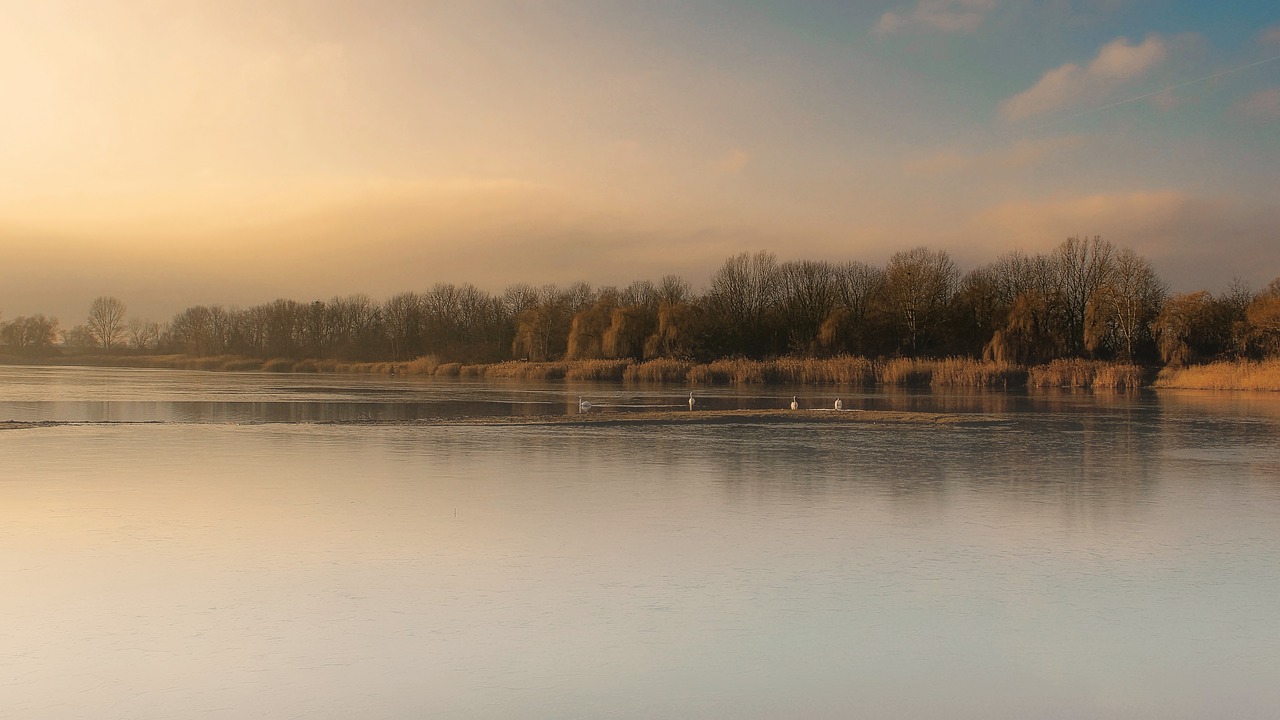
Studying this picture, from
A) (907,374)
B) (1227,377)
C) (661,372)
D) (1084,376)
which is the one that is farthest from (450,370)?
(1227,377)

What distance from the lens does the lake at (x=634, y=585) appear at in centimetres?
318

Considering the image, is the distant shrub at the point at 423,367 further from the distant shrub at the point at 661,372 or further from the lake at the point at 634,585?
the lake at the point at 634,585

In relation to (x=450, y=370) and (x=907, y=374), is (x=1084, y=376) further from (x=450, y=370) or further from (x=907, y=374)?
(x=450, y=370)

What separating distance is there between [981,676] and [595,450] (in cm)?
723

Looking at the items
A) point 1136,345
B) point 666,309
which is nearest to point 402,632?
point 666,309

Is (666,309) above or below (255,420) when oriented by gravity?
above

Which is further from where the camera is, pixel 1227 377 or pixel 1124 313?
pixel 1124 313

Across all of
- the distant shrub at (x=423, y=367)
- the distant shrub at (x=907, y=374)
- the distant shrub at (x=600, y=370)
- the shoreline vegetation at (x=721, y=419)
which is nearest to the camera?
the shoreline vegetation at (x=721, y=419)

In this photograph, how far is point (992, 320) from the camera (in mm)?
43688

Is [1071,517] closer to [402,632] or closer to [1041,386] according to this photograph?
[402,632]

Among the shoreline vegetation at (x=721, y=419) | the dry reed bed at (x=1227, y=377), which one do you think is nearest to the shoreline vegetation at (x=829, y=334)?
the dry reed bed at (x=1227, y=377)

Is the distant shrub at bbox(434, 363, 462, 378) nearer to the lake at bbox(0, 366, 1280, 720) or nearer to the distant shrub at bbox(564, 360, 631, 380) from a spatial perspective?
the distant shrub at bbox(564, 360, 631, 380)

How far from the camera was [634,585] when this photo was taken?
14.8ft

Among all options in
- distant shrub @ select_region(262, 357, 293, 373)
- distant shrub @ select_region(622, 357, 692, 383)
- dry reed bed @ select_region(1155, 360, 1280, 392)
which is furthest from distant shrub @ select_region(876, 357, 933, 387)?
distant shrub @ select_region(262, 357, 293, 373)
